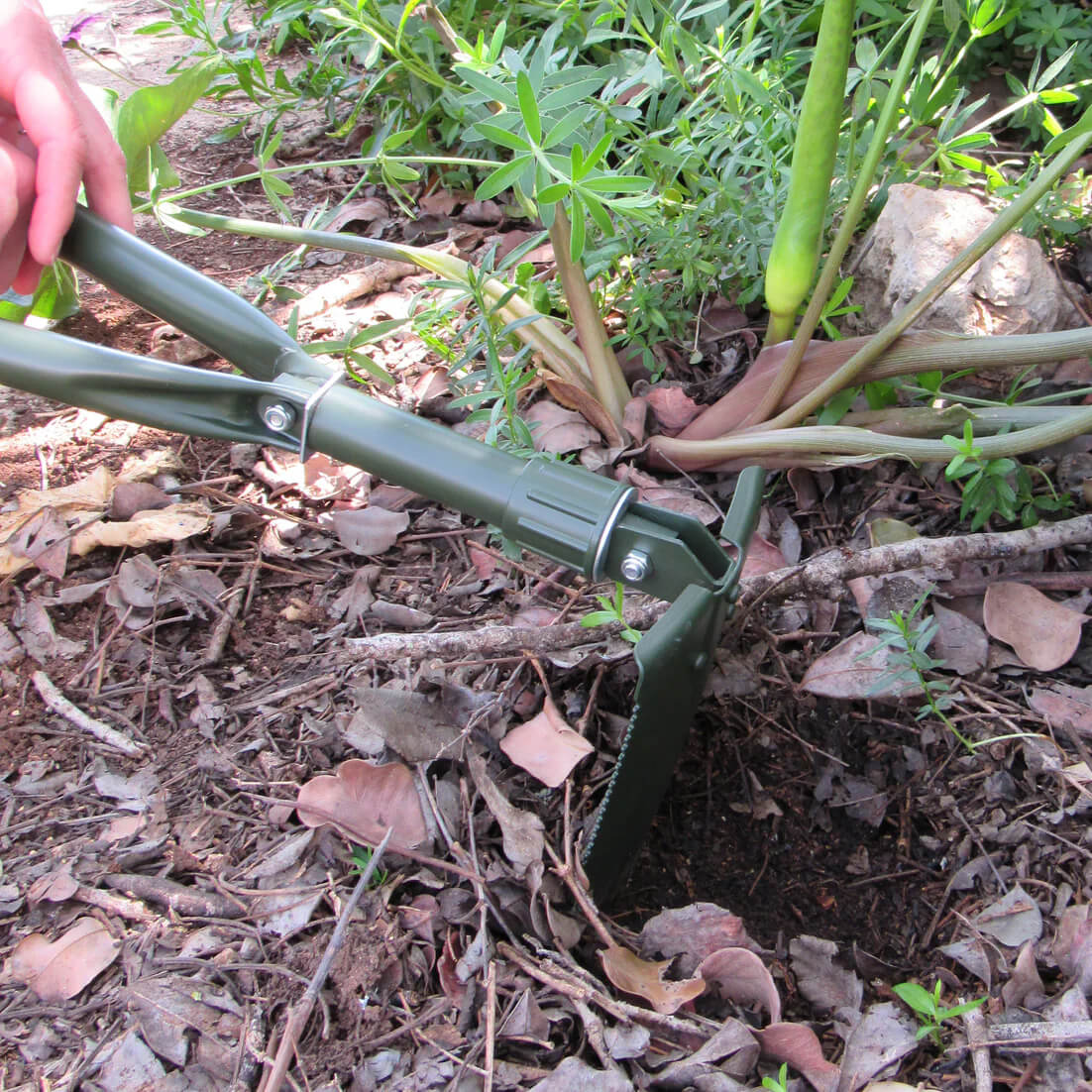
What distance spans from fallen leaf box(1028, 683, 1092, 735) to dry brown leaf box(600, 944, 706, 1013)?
1.80 ft

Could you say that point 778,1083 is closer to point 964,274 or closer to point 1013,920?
point 1013,920

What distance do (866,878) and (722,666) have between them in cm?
30

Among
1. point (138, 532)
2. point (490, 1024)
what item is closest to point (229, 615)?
point (138, 532)

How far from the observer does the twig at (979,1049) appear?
2.68 ft

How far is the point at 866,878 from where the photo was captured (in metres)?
1.11

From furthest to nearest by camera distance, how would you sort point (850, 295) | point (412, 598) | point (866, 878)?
point (850, 295), point (412, 598), point (866, 878)

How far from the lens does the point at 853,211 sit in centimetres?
126

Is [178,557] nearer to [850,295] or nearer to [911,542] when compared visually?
[911,542]

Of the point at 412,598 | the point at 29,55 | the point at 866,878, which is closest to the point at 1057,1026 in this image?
the point at 866,878

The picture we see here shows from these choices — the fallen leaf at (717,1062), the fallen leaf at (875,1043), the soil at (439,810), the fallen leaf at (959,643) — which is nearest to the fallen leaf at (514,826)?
the soil at (439,810)

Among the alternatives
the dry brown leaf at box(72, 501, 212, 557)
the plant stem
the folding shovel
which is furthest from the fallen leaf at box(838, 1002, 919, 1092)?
the dry brown leaf at box(72, 501, 212, 557)

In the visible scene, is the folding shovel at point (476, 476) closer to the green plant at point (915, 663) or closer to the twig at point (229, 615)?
the green plant at point (915, 663)

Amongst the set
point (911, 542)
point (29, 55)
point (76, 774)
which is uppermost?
point (29, 55)

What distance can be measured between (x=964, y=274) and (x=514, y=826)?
112cm
